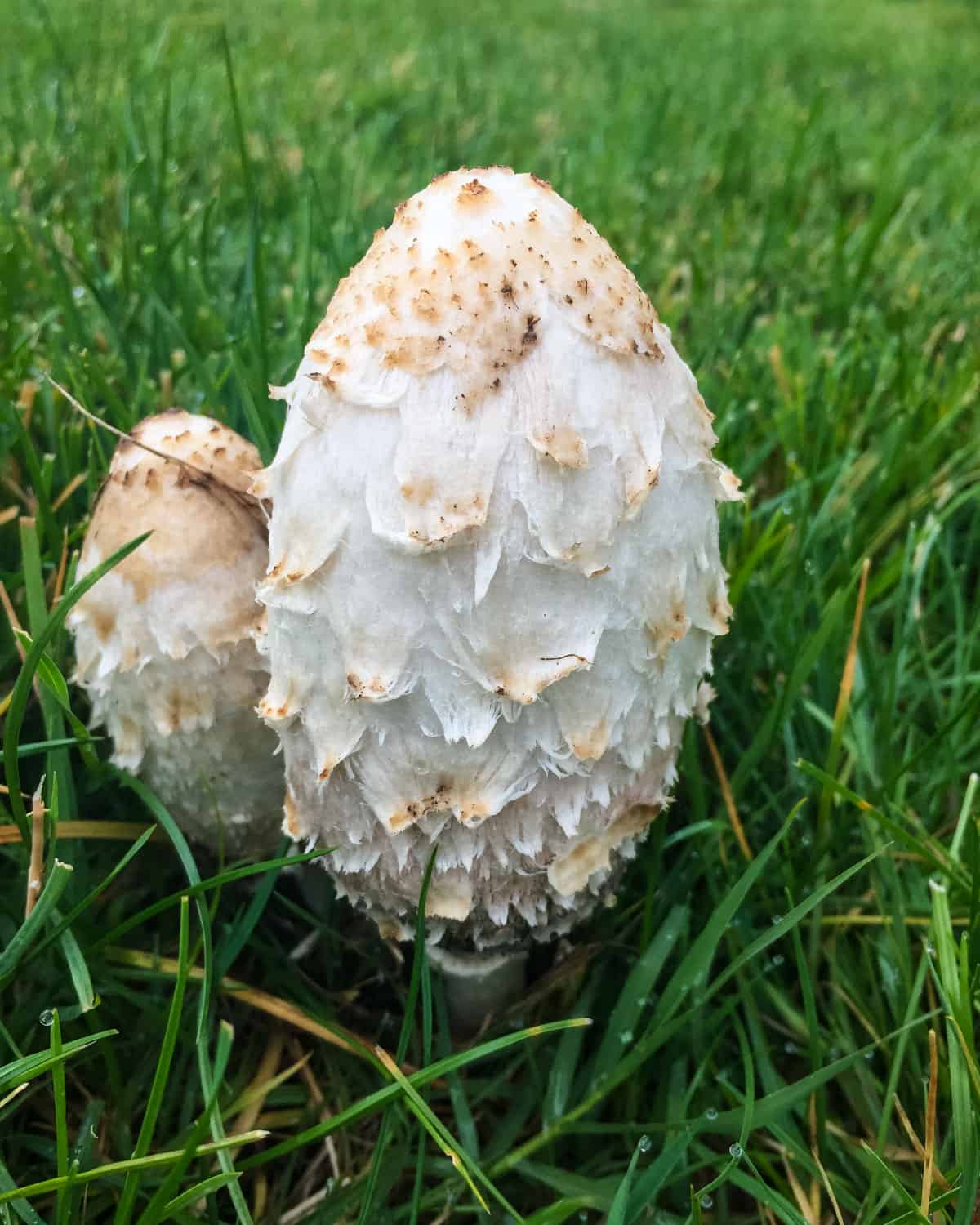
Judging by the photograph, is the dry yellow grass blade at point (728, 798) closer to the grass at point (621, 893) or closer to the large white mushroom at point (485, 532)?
the grass at point (621, 893)

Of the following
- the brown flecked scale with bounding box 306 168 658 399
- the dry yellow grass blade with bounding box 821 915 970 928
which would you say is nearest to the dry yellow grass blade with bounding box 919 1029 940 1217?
the dry yellow grass blade with bounding box 821 915 970 928

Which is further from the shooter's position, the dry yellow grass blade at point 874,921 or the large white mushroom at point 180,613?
the dry yellow grass blade at point 874,921

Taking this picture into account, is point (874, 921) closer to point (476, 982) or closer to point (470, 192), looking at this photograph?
point (476, 982)

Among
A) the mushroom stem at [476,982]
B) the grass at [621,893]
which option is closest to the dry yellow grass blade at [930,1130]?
the grass at [621,893]

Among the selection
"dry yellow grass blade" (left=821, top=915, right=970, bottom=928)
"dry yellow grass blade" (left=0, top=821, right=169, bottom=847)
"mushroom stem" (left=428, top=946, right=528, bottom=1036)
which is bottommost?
"mushroom stem" (left=428, top=946, right=528, bottom=1036)

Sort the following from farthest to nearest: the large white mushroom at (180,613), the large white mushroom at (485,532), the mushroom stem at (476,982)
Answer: the mushroom stem at (476,982) → the large white mushroom at (180,613) → the large white mushroom at (485,532)

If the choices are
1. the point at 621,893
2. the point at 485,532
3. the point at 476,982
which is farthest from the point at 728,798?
the point at 485,532

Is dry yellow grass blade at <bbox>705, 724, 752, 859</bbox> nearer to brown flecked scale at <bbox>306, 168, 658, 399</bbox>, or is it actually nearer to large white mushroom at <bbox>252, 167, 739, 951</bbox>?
large white mushroom at <bbox>252, 167, 739, 951</bbox>
